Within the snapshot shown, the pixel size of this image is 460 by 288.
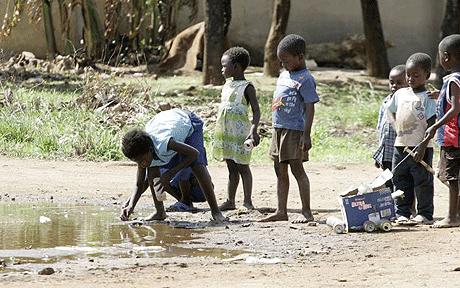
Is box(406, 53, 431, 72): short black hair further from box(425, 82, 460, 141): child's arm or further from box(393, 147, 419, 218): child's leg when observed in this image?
box(393, 147, 419, 218): child's leg

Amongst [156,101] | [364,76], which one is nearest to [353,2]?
[364,76]

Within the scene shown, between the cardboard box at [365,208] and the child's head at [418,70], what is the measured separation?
3.00 feet

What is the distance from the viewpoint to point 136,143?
7.85 metres

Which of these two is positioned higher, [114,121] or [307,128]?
[307,128]

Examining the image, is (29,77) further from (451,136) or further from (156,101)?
(451,136)

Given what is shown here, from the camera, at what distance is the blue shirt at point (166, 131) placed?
26.6 feet

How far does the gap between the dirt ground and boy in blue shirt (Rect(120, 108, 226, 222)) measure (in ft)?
1.40

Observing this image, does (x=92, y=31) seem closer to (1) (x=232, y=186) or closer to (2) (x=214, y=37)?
(2) (x=214, y=37)

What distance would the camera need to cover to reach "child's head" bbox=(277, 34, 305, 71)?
816cm

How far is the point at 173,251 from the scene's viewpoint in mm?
7137

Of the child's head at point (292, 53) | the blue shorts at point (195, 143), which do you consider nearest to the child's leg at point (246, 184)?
the blue shorts at point (195, 143)

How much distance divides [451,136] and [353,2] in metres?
13.7

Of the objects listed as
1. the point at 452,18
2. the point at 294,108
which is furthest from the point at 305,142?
the point at 452,18

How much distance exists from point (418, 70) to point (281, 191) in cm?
146
